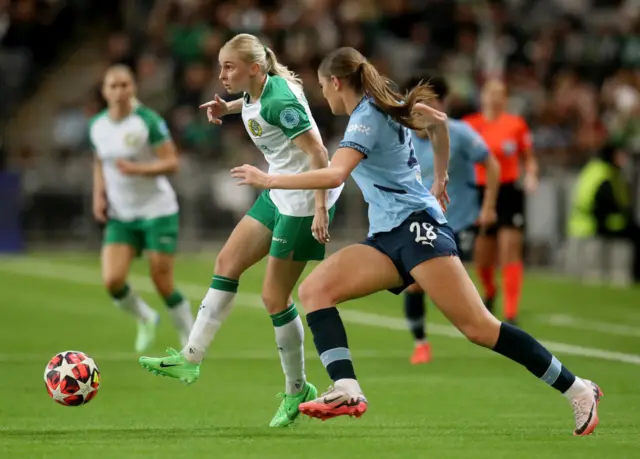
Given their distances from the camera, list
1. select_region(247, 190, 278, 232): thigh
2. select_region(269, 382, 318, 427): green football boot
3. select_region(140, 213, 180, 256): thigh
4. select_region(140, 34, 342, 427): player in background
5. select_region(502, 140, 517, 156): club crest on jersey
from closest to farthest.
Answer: select_region(140, 34, 342, 427): player in background, select_region(269, 382, 318, 427): green football boot, select_region(247, 190, 278, 232): thigh, select_region(140, 213, 180, 256): thigh, select_region(502, 140, 517, 156): club crest on jersey

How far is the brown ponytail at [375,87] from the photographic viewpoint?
8.35 m

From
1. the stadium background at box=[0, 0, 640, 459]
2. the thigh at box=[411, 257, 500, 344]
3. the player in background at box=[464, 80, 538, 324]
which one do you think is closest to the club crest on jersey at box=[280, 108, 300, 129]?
the thigh at box=[411, 257, 500, 344]

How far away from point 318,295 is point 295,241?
79 cm

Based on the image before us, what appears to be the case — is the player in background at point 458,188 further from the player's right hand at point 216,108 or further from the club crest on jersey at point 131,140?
the player's right hand at point 216,108

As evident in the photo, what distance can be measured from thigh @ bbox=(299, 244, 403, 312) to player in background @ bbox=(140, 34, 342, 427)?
14.9 inches

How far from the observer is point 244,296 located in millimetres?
19953

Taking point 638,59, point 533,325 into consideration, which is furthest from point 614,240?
point 638,59

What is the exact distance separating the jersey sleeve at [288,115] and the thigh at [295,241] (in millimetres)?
537

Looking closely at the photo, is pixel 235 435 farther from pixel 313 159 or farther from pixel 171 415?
pixel 313 159

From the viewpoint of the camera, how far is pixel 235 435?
8.59 meters

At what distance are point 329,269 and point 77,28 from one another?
2277 cm

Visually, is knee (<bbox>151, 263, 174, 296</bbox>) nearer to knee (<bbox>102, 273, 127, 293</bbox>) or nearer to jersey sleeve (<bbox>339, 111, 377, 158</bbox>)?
knee (<bbox>102, 273, 127, 293</bbox>)

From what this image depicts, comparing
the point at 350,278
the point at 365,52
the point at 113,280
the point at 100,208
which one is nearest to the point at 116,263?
the point at 113,280

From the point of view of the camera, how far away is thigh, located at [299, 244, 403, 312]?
8.41 metres
